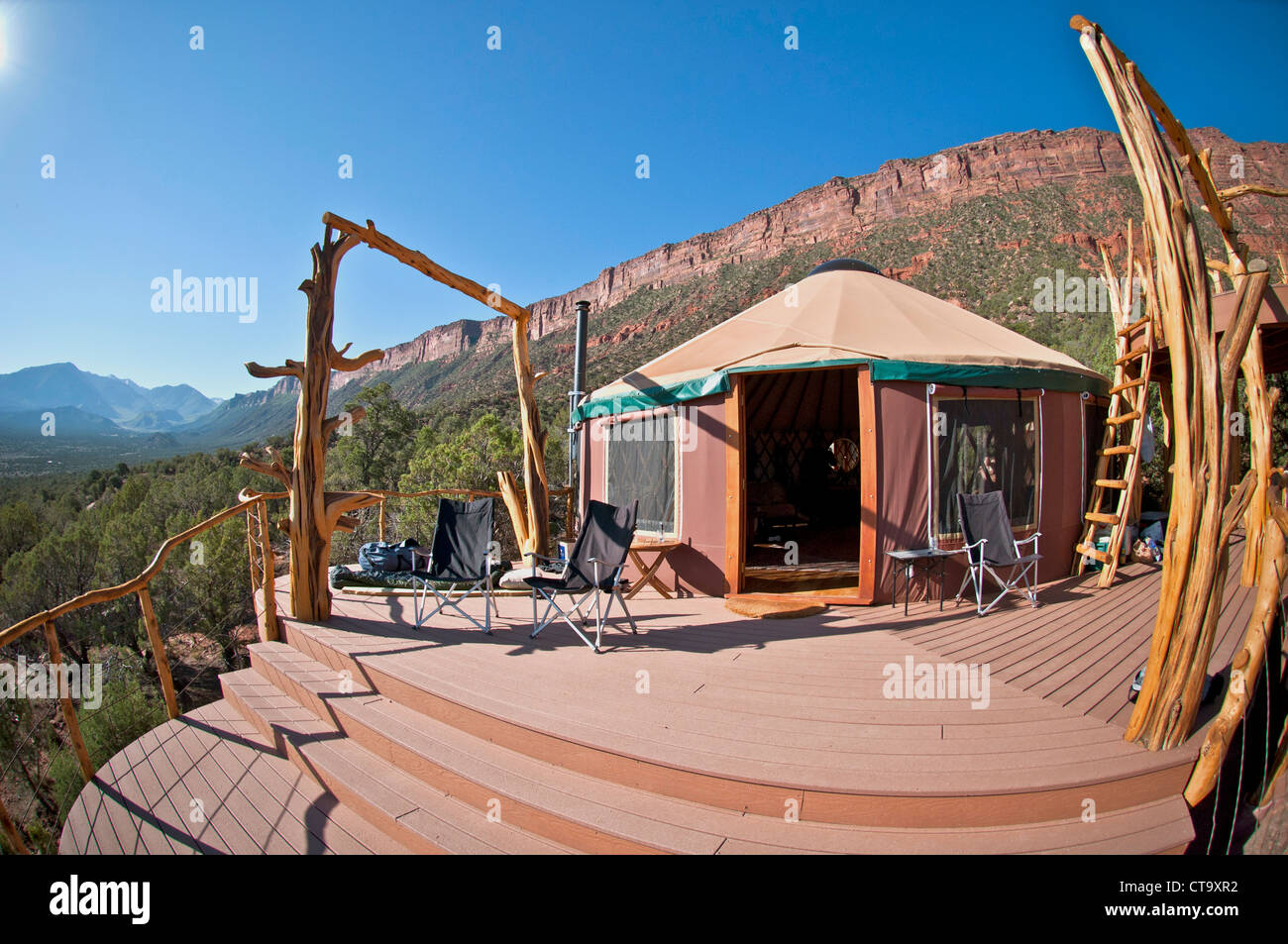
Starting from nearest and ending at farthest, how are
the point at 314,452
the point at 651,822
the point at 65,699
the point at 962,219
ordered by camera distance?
the point at 651,822 < the point at 65,699 < the point at 314,452 < the point at 962,219

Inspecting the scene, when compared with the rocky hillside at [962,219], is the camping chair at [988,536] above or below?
below

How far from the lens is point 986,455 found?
13.8 feet

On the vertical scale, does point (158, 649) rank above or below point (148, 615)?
below

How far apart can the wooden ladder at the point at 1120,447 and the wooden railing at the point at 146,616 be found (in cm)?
618

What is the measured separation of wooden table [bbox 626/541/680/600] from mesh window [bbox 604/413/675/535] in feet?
0.90

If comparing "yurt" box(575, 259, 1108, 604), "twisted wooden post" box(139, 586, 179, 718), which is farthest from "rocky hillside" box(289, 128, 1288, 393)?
"twisted wooden post" box(139, 586, 179, 718)

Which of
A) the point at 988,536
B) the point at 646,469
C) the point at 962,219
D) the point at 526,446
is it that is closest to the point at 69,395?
the point at 962,219

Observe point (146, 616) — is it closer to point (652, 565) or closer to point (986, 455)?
point (652, 565)

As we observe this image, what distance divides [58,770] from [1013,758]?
1189 centimetres

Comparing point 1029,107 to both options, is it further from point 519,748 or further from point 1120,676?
point 519,748

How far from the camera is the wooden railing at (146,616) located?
2.17 meters

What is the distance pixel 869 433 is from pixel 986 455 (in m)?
1.09

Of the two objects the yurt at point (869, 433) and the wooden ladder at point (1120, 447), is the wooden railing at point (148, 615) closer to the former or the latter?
the yurt at point (869, 433)

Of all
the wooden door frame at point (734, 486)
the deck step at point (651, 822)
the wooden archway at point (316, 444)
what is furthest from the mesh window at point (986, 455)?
the wooden archway at point (316, 444)
